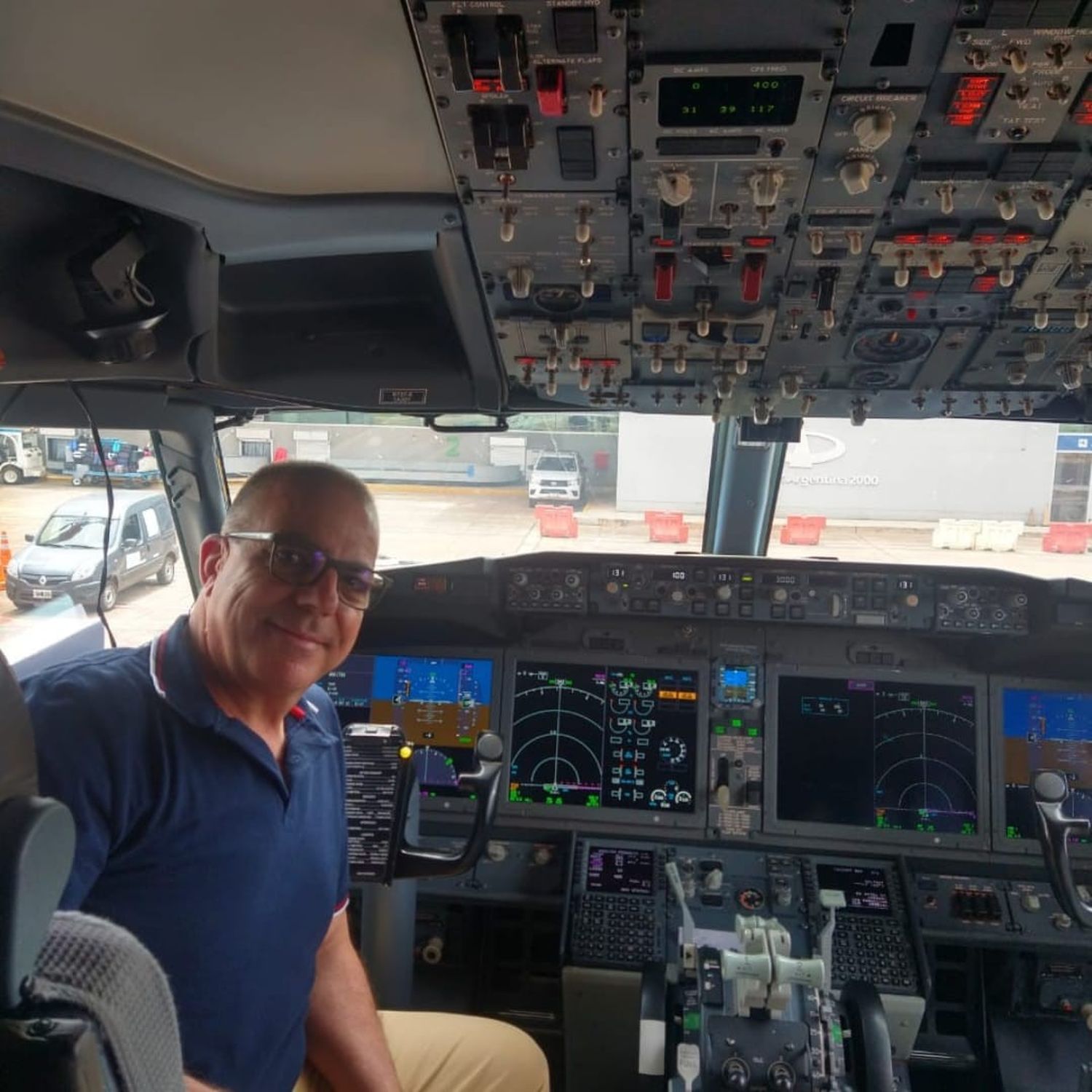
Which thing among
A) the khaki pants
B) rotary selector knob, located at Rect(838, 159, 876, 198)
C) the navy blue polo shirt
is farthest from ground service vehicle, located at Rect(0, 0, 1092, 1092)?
the navy blue polo shirt

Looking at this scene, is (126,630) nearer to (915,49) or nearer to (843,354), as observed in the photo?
(843,354)

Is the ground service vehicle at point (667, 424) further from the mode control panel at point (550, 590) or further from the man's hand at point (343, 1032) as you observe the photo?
the man's hand at point (343, 1032)

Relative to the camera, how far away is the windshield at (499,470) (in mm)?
2857

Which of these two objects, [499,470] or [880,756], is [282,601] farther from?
[880,756]

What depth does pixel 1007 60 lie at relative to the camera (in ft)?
3.92

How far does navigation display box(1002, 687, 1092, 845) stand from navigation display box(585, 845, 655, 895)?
1.02 m

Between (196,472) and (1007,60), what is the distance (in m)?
2.44

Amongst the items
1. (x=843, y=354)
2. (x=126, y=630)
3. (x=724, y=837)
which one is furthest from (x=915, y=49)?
(x=126, y=630)

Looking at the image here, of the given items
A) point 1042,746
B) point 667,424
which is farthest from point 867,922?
point 667,424

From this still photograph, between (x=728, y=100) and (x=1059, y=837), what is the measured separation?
1.77 meters

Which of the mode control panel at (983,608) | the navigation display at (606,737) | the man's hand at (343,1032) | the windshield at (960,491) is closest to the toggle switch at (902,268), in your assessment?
the windshield at (960,491)

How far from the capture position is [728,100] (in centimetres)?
131

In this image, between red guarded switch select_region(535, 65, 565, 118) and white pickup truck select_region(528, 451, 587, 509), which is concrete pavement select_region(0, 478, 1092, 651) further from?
red guarded switch select_region(535, 65, 565, 118)

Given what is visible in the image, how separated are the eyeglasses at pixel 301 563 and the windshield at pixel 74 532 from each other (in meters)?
1.42
